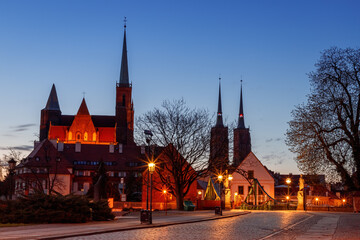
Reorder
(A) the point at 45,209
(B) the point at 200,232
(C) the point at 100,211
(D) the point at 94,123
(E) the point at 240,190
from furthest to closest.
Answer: (D) the point at 94,123 → (E) the point at 240,190 → (C) the point at 100,211 → (A) the point at 45,209 → (B) the point at 200,232

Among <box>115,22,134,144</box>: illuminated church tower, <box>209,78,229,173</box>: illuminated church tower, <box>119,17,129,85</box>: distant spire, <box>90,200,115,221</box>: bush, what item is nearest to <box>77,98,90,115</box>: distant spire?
<box>115,22,134,144</box>: illuminated church tower

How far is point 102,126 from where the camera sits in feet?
499

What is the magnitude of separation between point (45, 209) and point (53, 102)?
13604 cm

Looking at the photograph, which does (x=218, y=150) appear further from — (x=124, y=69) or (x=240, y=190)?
(x=124, y=69)

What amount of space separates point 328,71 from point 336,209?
21.1 metres

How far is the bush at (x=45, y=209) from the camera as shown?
23.6 meters

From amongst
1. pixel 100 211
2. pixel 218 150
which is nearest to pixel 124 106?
pixel 218 150

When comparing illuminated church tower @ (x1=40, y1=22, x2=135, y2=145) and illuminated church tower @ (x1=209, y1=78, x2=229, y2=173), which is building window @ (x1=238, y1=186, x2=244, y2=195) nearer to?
illuminated church tower @ (x1=209, y1=78, x2=229, y2=173)

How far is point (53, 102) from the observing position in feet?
511

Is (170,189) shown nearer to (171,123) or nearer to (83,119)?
(171,123)

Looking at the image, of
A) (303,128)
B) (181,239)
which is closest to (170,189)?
(303,128)

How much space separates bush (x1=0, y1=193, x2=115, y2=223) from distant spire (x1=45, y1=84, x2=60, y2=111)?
133884 mm

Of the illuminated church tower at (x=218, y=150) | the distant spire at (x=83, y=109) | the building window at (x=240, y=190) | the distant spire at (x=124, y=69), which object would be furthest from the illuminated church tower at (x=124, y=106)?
the illuminated church tower at (x=218, y=150)

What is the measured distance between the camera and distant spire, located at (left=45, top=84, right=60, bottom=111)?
15475 centimetres
